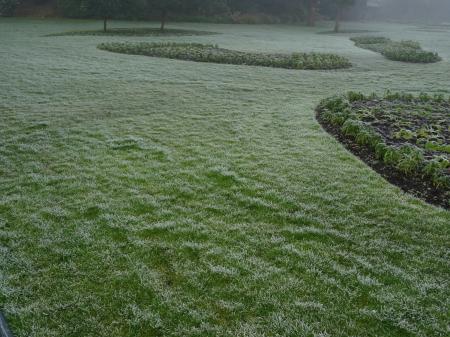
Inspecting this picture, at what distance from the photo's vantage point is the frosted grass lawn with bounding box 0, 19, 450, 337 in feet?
15.6

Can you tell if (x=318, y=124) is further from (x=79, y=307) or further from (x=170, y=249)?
(x=79, y=307)

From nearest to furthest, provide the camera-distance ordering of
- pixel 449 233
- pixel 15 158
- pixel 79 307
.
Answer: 1. pixel 79 307
2. pixel 449 233
3. pixel 15 158

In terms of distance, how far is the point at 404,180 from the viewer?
26.9 feet

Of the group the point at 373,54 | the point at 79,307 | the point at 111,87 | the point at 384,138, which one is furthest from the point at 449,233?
the point at 373,54

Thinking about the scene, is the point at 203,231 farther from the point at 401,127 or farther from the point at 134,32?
the point at 134,32

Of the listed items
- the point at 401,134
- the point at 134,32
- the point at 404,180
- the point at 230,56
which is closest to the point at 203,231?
the point at 404,180

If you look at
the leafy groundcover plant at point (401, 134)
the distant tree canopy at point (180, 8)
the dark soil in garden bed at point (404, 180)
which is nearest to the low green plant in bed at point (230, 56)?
the leafy groundcover plant at point (401, 134)

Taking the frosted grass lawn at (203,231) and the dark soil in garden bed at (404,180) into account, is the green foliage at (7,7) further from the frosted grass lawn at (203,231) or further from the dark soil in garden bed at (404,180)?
the dark soil in garden bed at (404,180)

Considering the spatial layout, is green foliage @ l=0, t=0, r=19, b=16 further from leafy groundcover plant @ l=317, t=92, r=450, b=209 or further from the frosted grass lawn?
leafy groundcover plant @ l=317, t=92, r=450, b=209

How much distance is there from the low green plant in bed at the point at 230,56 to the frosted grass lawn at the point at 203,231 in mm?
9917

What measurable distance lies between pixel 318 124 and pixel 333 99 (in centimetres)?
226

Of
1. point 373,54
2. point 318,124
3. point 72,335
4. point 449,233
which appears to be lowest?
point 72,335

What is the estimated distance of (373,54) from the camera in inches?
1149

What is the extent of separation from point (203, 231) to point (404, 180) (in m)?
4.35
